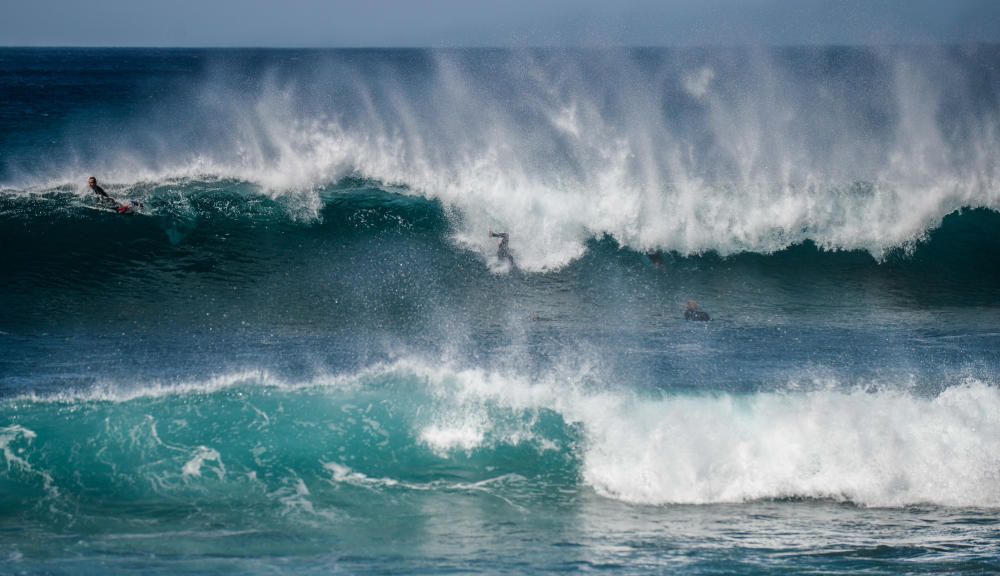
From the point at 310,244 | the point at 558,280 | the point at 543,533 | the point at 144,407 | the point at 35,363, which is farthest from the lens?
the point at 310,244

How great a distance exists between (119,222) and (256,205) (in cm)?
239

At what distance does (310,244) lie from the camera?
51.5ft

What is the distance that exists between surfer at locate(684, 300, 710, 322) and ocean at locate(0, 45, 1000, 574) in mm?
313

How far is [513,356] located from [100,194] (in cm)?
935

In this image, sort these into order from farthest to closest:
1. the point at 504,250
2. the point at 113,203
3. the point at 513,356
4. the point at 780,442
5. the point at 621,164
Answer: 1. the point at 621,164
2. the point at 113,203
3. the point at 504,250
4. the point at 513,356
5. the point at 780,442

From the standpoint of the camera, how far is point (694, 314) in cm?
1320

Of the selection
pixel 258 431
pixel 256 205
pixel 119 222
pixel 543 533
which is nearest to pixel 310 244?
pixel 256 205

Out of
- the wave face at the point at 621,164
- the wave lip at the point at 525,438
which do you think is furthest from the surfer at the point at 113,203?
the wave lip at the point at 525,438

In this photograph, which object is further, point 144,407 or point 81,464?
point 144,407

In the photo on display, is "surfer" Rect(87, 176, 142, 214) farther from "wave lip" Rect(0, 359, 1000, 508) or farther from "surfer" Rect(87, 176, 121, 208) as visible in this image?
"wave lip" Rect(0, 359, 1000, 508)

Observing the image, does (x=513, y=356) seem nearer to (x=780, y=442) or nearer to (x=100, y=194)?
(x=780, y=442)

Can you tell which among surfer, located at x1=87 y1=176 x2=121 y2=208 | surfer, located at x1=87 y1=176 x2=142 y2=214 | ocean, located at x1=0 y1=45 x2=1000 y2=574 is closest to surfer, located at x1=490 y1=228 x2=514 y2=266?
ocean, located at x1=0 y1=45 x2=1000 y2=574

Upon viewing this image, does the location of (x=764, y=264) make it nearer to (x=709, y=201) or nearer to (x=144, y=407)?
(x=709, y=201)

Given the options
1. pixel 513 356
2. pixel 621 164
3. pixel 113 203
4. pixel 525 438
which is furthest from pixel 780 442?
pixel 113 203
